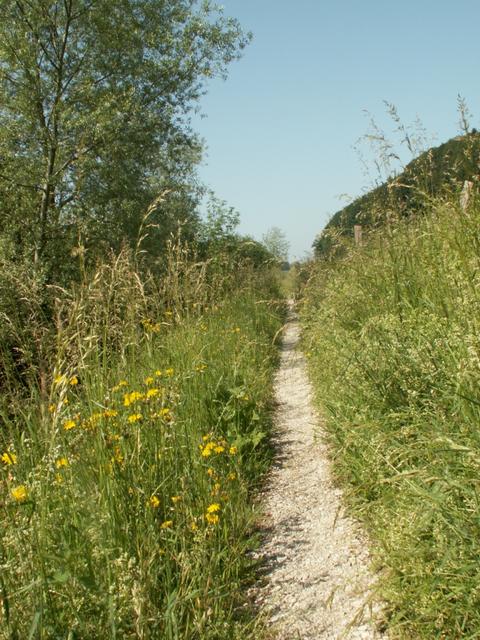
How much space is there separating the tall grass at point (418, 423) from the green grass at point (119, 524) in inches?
26.9

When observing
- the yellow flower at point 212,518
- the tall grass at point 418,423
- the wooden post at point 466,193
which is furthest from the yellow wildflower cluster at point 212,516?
the wooden post at point 466,193

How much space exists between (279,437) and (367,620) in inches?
102

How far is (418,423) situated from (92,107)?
10983 mm

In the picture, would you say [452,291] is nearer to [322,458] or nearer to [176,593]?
[322,458]

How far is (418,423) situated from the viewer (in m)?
2.48

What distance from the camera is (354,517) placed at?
289cm

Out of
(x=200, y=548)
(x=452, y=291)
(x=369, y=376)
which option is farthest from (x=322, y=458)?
(x=200, y=548)

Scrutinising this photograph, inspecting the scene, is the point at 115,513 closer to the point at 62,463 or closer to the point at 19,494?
the point at 62,463

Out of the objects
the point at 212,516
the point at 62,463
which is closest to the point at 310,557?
the point at 212,516

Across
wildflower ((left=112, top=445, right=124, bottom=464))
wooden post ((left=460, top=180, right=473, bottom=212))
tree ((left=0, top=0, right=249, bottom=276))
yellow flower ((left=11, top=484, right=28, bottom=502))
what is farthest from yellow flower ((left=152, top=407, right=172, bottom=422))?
tree ((left=0, top=0, right=249, bottom=276))

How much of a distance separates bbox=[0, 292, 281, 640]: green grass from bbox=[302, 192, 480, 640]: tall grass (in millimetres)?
683

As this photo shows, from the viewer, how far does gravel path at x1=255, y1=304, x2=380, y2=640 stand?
218 centimetres

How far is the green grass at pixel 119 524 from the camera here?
1.79 meters

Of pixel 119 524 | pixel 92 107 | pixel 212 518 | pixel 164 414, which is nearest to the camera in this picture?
pixel 119 524
